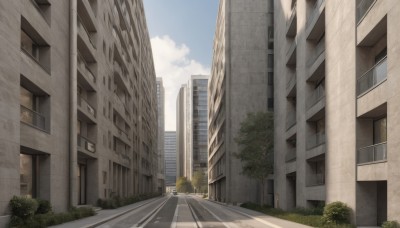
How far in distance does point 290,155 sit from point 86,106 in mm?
18274

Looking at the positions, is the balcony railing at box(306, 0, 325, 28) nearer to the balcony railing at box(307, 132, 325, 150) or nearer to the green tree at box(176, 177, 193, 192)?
the balcony railing at box(307, 132, 325, 150)

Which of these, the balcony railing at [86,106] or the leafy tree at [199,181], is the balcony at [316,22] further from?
the leafy tree at [199,181]

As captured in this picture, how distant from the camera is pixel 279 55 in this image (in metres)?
41.0

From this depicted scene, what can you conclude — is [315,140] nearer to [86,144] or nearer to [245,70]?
[86,144]

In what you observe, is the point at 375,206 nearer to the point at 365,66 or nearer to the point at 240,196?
the point at 365,66

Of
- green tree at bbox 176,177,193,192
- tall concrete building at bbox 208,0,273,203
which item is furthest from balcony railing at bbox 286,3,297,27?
green tree at bbox 176,177,193,192

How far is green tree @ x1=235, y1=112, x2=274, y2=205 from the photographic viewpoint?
1777 inches

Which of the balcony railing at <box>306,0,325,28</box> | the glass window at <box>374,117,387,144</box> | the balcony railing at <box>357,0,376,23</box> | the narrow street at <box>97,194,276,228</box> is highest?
the balcony railing at <box>306,0,325,28</box>

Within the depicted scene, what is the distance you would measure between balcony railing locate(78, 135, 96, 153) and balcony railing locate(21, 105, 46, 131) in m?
8.38

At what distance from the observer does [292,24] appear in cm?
3541

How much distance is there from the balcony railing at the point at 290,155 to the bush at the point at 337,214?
45.8 ft

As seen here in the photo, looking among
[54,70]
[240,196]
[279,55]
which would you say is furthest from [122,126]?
[54,70]

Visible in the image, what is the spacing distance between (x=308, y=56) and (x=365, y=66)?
9.98 meters

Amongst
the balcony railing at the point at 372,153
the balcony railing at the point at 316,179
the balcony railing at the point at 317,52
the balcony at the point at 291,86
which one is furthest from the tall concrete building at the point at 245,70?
the balcony railing at the point at 372,153
